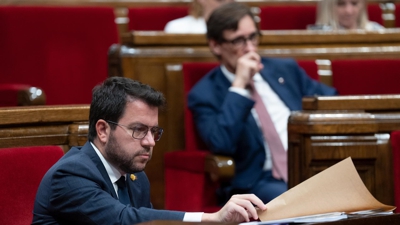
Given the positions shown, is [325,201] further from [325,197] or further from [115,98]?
[115,98]

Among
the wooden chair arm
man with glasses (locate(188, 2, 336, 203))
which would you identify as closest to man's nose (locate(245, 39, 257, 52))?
man with glasses (locate(188, 2, 336, 203))

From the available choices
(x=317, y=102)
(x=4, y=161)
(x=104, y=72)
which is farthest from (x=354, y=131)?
(x=104, y=72)

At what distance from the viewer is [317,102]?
110cm

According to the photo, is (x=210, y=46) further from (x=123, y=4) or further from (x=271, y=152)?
(x=123, y=4)

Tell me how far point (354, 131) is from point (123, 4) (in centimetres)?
104

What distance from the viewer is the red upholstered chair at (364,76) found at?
1.56 metres

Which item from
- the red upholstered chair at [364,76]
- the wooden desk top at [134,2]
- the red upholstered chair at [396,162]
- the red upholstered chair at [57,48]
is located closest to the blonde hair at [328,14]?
the wooden desk top at [134,2]

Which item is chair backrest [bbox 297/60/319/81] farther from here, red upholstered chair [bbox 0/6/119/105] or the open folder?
the open folder

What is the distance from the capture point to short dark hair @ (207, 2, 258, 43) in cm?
144

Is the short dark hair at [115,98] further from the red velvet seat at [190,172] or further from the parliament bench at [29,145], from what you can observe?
the red velvet seat at [190,172]

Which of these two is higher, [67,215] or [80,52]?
[80,52]

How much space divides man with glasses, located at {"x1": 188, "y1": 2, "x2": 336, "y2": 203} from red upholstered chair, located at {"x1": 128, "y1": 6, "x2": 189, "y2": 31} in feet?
1.57

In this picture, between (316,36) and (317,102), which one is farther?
(316,36)

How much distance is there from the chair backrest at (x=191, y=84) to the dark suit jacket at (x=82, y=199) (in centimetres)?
61
